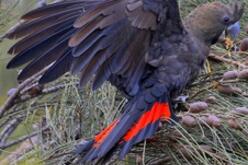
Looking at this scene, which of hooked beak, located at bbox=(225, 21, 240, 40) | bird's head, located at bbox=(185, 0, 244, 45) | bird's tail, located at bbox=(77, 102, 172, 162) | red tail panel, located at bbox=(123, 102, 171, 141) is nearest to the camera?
bird's tail, located at bbox=(77, 102, 172, 162)

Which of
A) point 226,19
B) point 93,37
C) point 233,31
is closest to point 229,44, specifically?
point 233,31

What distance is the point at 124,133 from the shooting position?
146 centimetres

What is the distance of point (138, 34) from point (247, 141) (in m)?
0.52

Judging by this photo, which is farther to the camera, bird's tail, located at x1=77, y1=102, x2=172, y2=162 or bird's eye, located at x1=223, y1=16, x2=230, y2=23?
bird's eye, located at x1=223, y1=16, x2=230, y2=23

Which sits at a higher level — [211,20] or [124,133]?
[211,20]

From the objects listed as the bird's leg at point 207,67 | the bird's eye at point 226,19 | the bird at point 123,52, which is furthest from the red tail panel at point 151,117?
the bird's eye at point 226,19

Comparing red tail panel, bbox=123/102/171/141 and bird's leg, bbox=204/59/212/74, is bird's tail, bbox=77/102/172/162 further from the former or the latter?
bird's leg, bbox=204/59/212/74

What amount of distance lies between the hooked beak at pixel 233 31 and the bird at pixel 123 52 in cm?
2

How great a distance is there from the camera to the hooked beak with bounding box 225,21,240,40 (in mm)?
1713

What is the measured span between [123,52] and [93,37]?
0.13 m

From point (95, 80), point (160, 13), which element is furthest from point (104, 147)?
point (160, 13)

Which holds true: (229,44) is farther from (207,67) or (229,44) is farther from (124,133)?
(124,133)

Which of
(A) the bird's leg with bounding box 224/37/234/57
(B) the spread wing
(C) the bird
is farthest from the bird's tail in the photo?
(A) the bird's leg with bounding box 224/37/234/57

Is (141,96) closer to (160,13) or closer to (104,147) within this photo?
(160,13)
